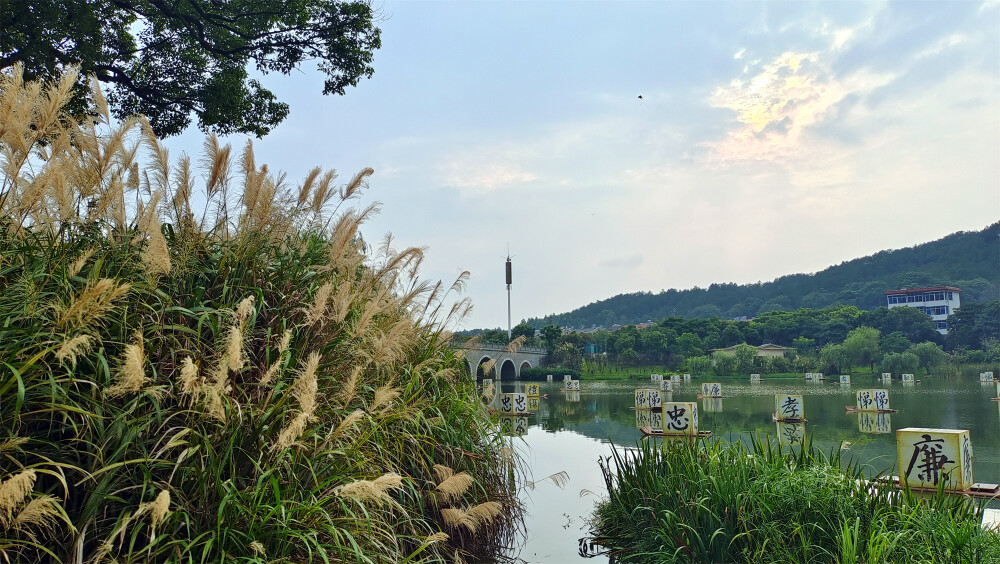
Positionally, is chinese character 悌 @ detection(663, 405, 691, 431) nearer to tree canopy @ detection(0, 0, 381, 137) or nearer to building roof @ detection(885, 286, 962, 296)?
tree canopy @ detection(0, 0, 381, 137)

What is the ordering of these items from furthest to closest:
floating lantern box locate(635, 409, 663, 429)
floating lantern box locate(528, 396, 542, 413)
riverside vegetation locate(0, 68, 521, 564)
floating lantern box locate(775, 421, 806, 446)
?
floating lantern box locate(528, 396, 542, 413) < floating lantern box locate(635, 409, 663, 429) < floating lantern box locate(775, 421, 806, 446) < riverside vegetation locate(0, 68, 521, 564)

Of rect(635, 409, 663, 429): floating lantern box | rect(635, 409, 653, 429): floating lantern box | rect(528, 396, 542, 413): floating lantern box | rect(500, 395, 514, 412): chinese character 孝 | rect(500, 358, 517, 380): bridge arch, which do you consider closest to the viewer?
rect(635, 409, 663, 429): floating lantern box

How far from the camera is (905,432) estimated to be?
17.1ft

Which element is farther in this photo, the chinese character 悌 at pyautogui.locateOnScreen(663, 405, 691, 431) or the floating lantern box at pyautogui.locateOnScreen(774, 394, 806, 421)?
the floating lantern box at pyautogui.locateOnScreen(774, 394, 806, 421)

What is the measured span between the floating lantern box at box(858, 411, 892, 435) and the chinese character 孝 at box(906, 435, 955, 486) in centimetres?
816

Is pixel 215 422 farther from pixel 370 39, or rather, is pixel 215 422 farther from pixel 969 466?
pixel 370 39

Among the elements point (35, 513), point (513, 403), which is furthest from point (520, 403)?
point (35, 513)

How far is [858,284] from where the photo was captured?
71.2 meters

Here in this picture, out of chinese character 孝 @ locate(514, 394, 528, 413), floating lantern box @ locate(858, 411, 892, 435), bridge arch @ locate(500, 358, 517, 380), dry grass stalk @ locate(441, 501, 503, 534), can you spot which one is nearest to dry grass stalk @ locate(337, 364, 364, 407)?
dry grass stalk @ locate(441, 501, 503, 534)

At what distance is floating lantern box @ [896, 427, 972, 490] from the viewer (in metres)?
4.93

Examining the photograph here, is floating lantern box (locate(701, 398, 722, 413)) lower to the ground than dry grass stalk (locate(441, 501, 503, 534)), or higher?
lower

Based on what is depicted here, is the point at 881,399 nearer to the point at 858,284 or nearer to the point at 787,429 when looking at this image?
the point at 787,429

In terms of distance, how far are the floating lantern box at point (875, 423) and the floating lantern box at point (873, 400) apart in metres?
0.26

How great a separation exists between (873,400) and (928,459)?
42.3 feet
